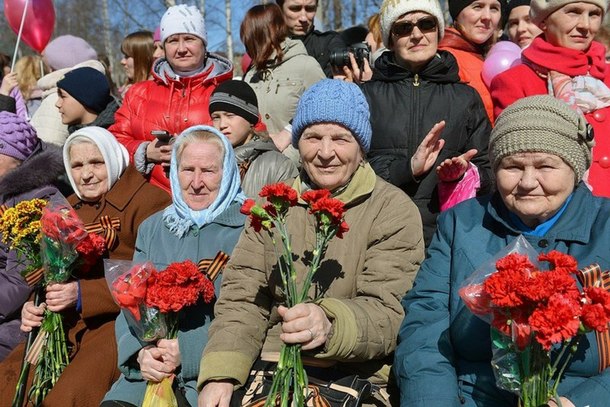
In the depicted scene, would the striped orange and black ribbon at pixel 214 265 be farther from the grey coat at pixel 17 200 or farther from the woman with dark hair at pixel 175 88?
the woman with dark hair at pixel 175 88

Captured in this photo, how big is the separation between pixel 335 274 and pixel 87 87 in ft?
11.8

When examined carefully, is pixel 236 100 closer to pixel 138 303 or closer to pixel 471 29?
pixel 471 29

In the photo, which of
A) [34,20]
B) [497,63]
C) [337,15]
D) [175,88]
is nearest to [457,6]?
[497,63]

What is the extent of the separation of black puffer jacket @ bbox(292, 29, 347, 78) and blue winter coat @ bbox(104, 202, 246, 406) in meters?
2.51

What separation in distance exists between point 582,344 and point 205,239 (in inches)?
79.5

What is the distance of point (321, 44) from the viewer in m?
6.51

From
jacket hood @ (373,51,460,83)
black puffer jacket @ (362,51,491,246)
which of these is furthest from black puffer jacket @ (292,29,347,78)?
black puffer jacket @ (362,51,491,246)

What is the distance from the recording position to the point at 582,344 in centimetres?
286

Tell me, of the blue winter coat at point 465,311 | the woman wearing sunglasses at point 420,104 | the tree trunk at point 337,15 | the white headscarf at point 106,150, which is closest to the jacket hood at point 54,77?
the white headscarf at point 106,150

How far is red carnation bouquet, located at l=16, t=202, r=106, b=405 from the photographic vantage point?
4.08 metres

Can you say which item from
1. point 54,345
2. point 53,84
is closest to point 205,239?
point 54,345

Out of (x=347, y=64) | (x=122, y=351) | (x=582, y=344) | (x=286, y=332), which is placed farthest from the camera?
(x=347, y=64)

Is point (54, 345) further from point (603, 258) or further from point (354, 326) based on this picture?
point (603, 258)

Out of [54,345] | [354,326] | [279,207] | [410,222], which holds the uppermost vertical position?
[279,207]
